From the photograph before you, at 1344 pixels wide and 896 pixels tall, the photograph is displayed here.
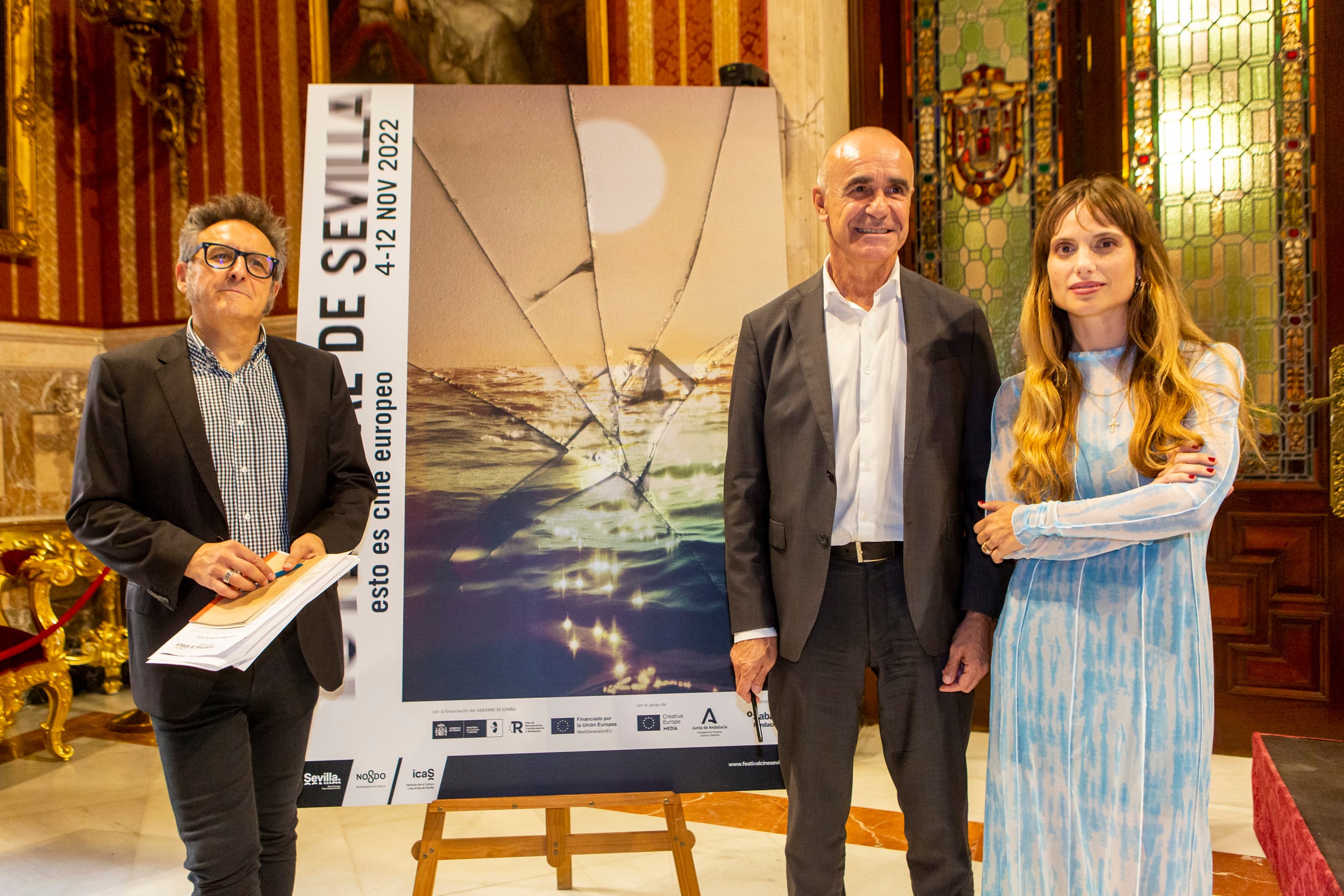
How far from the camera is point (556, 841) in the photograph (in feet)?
A: 7.47

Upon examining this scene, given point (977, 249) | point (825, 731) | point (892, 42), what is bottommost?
point (825, 731)

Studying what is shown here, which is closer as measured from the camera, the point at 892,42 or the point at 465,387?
the point at 465,387

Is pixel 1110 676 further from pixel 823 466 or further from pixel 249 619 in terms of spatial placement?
pixel 249 619

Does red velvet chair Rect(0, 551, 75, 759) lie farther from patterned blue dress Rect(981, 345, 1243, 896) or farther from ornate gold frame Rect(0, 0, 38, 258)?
patterned blue dress Rect(981, 345, 1243, 896)

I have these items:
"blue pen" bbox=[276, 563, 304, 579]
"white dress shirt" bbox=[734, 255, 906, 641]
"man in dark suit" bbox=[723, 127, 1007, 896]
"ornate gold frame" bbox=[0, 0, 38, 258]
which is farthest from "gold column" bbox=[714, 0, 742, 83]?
"ornate gold frame" bbox=[0, 0, 38, 258]

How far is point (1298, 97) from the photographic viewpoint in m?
3.60

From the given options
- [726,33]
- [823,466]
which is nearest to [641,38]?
[726,33]

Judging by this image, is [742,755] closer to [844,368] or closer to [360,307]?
[844,368]

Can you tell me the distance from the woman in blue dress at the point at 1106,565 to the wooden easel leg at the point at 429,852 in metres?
1.18

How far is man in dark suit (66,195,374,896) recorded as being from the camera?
1.70m

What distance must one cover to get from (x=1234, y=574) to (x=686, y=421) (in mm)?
2527

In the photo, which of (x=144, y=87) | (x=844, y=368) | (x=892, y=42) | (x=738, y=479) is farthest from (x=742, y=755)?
(x=144, y=87)

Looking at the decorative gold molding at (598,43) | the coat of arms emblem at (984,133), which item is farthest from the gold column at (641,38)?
the coat of arms emblem at (984,133)

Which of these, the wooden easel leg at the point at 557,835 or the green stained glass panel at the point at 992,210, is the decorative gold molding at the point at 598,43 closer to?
the green stained glass panel at the point at 992,210
